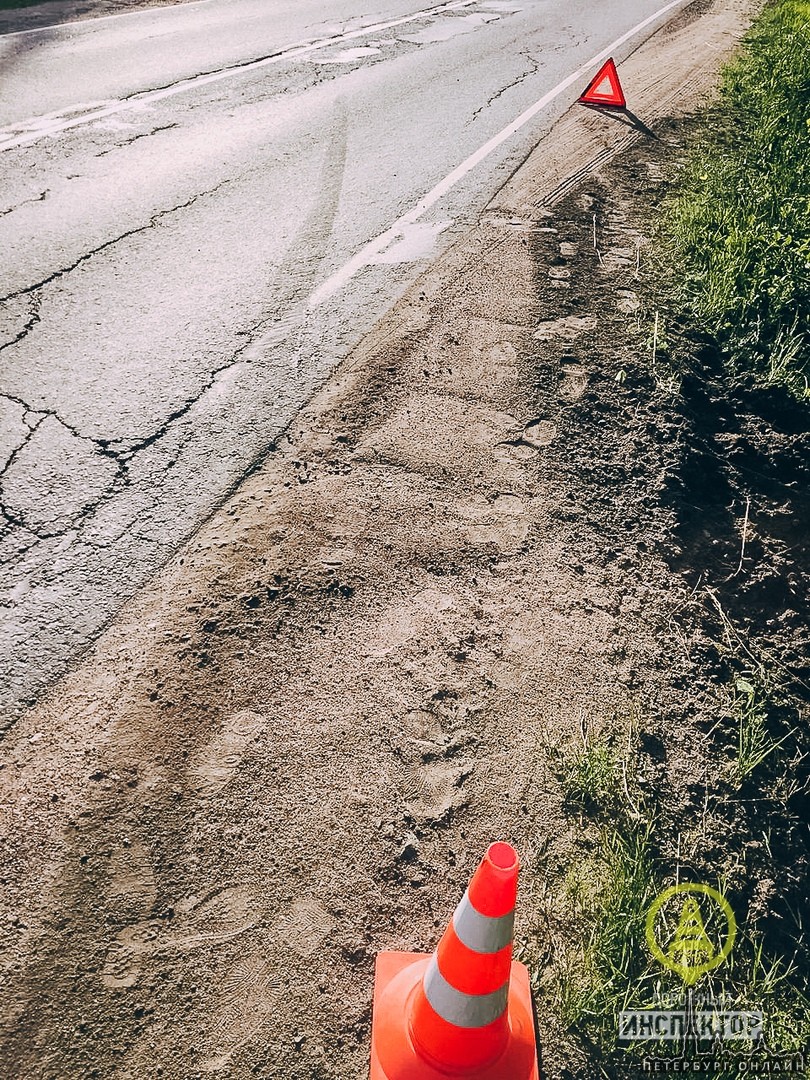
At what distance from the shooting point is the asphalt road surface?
147 inches

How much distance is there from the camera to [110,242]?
583cm

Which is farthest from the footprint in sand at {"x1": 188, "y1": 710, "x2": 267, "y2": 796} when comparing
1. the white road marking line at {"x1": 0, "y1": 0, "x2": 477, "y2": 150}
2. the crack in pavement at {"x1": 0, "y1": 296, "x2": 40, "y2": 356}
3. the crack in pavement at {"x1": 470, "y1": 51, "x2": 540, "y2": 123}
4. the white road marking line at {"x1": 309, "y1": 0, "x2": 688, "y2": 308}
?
the crack in pavement at {"x1": 470, "y1": 51, "x2": 540, "y2": 123}

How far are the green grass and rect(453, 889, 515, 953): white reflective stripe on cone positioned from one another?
12.1 ft

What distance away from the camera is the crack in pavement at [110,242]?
5.24 m

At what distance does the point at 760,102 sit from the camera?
28.6 ft

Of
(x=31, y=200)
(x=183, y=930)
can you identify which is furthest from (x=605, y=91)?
(x=183, y=930)

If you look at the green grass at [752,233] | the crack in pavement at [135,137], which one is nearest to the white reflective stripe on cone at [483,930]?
the green grass at [752,233]

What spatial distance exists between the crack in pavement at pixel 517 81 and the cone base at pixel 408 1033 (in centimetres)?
865

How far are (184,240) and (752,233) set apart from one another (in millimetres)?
4146

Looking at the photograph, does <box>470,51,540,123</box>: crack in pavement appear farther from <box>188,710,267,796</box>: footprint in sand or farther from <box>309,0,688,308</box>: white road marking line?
<box>188,710,267,796</box>: footprint in sand

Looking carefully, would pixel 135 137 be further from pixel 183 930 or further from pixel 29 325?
pixel 183 930

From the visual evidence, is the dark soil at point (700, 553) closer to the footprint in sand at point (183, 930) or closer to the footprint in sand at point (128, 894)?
the footprint in sand at point (183, 930)

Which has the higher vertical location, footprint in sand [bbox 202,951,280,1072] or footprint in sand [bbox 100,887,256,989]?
footprint in sand [bbox 100,887,256,989]

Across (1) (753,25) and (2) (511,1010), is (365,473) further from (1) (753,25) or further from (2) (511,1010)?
(1) (753,25)
